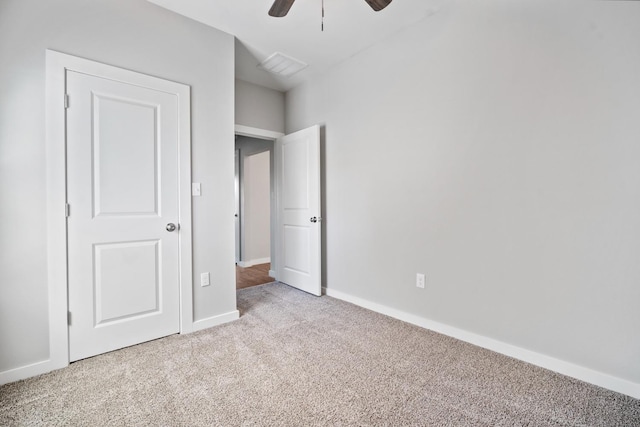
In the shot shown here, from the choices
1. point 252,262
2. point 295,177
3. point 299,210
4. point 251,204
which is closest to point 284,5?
point 295,177

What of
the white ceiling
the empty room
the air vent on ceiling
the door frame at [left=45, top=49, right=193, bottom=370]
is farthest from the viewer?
the air vent on ceiling

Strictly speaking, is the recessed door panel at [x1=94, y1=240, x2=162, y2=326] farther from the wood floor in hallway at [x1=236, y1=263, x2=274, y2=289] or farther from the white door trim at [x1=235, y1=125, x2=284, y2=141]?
the white door trim at [x1=235, y1=125, x2=284, y2=141]

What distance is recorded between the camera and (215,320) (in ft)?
8.52

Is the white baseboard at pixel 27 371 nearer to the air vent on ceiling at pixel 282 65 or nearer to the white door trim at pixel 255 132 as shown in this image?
the white door trim at pixel 255 132

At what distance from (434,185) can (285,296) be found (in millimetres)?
2072

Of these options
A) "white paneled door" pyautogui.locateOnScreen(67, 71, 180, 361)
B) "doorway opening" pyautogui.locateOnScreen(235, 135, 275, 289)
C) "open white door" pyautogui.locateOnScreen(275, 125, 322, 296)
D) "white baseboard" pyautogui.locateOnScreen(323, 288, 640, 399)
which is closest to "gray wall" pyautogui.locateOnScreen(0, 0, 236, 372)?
"white paneled door" pyautogui.locateOnScreen(67, 71, 180, 361)

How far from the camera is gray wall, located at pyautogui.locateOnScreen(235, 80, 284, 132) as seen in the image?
3.58 m

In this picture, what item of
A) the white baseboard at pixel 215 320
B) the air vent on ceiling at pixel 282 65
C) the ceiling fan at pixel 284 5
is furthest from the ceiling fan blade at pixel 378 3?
the white baseboard at pixel 215 320

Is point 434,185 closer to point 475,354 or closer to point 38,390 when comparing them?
point 475,354

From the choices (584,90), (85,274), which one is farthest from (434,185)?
(85,274)

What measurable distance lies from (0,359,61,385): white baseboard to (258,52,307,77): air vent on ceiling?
10.3 ft

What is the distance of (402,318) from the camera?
2.70 m

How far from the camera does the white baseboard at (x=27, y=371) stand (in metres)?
1.75

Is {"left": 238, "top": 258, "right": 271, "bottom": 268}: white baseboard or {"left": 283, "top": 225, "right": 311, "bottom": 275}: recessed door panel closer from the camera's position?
{"left": 283, "top": 225, "right": 311, "bottom": 275}: recessed door panel
